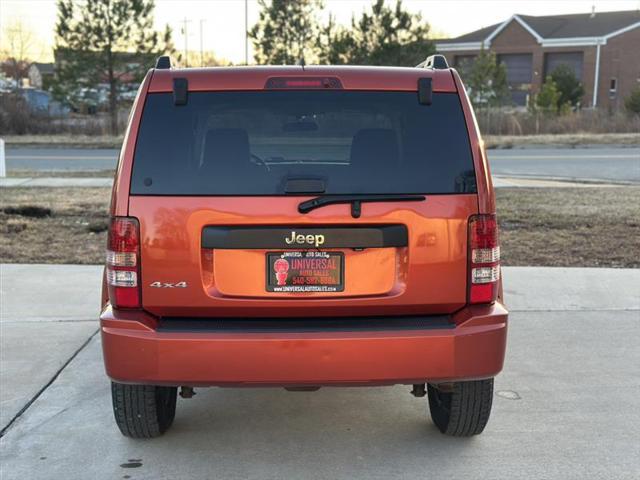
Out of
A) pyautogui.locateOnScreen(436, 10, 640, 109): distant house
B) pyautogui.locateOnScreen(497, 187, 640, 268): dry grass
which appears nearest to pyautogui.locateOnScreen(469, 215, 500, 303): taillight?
pyautogui.locateOnScreen(497, 187, 640, 268): dry grass

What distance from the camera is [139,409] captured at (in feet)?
12.4

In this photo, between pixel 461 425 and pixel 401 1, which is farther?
pixel 401 1

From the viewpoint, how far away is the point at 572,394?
466cm

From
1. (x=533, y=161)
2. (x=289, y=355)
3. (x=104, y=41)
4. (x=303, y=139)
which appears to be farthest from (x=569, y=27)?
(x=289, y=355)

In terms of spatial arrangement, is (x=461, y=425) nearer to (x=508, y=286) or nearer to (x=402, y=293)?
(x=402, y=293)

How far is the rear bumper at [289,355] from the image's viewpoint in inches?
128

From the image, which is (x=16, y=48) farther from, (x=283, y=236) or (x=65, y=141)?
(x=283, y=236)

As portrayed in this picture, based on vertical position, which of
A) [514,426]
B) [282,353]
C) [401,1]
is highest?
[401,1]

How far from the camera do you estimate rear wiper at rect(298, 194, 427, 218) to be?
325 centimetres

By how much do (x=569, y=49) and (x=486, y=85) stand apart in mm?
32352

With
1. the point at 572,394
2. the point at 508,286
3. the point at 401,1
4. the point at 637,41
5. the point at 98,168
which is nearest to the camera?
the point at 572,394

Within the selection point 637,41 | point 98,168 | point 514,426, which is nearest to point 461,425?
point 514,426

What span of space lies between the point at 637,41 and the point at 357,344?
234 feet

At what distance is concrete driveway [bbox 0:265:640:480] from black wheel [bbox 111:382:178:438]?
0.09m
